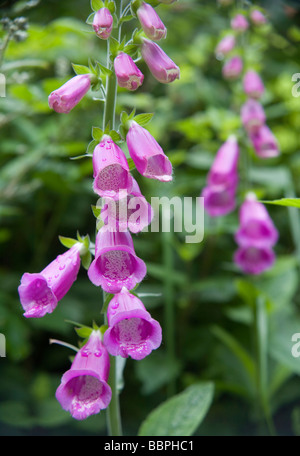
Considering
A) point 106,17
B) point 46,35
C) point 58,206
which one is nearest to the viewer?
point 106,17

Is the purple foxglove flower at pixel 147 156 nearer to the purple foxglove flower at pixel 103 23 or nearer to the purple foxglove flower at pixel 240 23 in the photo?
the purple foxglove flower at pixel 103 23

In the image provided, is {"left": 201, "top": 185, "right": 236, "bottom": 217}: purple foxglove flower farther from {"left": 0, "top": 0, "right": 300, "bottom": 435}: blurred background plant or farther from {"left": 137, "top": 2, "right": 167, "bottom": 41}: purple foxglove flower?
{"left": 137, "top": 2, "right": 167, "bottom": 41}: purple foxglove flower

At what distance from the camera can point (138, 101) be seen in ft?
5.30

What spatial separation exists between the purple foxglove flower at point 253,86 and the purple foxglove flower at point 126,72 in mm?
961

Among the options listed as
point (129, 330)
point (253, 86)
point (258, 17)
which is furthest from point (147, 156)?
point (258, 17)

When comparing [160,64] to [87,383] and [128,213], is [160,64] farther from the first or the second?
[87,383]

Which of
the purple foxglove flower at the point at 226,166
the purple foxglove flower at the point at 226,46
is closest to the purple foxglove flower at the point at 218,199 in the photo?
the purple foxglove flower at the point at 226,166

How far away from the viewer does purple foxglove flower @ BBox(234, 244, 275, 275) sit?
1490 millimetres

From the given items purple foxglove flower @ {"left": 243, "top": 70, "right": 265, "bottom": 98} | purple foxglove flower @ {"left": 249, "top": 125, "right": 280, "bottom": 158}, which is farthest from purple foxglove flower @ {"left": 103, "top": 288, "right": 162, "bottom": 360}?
purple foxglove flower @ {"left": 243, "top": 70, "right": 265, "bottom": 98}

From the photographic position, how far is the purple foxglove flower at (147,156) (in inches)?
30.4

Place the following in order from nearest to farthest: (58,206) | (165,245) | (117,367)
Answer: (117,367) → (165,245) → (58,206)
